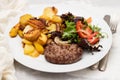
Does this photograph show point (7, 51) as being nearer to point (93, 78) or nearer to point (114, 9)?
point (93, 78)

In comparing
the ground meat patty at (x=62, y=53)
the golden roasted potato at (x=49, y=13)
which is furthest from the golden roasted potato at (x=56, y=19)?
the ground meat patty at (x=62, y=53)

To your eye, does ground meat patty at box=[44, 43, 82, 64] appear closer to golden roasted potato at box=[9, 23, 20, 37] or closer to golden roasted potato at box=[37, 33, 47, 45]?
golden roasted potato at box=[37, 33, 47, 45]

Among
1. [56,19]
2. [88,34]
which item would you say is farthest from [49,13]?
[88,34]

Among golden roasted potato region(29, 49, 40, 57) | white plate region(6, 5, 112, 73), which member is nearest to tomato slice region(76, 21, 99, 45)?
white plate region(6, 5, 112, 73)

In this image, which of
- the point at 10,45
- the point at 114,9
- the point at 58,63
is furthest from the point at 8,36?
the point at 114,9

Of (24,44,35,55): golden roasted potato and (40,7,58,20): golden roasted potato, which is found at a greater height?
(40,7,58,20): golden roasted potato

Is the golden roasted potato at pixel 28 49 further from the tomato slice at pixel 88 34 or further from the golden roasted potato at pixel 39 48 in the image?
the tomato slice at pixel 88 34
